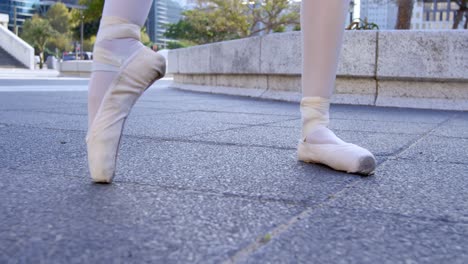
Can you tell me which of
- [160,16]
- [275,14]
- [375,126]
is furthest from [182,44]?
[160,16]

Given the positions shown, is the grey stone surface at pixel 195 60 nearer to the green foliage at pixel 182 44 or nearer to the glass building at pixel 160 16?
the green foliage at pixel 182 44

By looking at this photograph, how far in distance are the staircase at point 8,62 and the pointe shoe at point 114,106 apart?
93.9 ft

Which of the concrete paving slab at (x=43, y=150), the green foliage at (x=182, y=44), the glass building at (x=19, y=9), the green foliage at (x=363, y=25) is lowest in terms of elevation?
the concrete paving slab at (x=43, y=150)

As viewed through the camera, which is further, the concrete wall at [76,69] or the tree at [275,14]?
the tree at [275,14]

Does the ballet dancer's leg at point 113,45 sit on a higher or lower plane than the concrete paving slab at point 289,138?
higher

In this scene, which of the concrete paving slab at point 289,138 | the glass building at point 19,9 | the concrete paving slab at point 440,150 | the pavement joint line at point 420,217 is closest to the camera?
the pavement joint line at point 420,217

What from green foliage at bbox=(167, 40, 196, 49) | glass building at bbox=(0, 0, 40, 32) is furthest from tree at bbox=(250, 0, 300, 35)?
glass building at bbox=(0, 0, 40, 32)

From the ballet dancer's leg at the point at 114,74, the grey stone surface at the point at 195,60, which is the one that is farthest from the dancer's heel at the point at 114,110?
the grey stone surface at the point at 195,60

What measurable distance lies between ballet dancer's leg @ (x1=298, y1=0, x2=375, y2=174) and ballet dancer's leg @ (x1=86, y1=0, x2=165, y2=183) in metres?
0.54

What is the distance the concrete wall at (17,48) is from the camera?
2842 centimetres

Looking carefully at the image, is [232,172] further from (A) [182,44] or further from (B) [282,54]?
(A) [182,44]

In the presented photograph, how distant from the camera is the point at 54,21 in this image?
65750 millimetres

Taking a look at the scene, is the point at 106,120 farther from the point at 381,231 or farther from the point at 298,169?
the point at 381,231

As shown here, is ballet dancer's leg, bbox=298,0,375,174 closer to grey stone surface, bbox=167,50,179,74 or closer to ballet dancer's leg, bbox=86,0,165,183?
ballet dancer's leg, bbox=86,0,165,183
